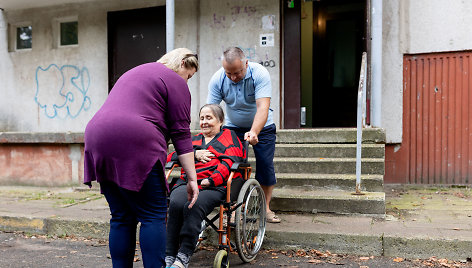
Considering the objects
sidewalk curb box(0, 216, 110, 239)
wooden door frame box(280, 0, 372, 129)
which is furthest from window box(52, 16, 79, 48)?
sidewalk curb box(0, 216, 110, 239)

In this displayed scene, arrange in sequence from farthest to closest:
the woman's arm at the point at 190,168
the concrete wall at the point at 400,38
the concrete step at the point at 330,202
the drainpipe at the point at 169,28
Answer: the concrete wall at the point at 400,38
the drainpipe at the point at 169,28
the concrete step at the point at 330,202
the woman's arm at the point at 190,168

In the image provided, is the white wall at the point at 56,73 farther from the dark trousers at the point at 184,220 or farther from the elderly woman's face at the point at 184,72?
the elderly woman's face at the point at 184,72

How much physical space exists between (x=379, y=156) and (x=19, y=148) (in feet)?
19.0

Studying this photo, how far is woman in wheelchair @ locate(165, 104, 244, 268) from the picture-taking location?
130 inches

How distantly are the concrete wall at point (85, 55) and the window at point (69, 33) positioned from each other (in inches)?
6.7

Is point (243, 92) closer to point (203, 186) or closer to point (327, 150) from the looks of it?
point (203, 186)

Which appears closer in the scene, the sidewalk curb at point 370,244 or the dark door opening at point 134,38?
the sidewalk curb at point 370,244

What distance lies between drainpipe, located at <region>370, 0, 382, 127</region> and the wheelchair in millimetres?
2763

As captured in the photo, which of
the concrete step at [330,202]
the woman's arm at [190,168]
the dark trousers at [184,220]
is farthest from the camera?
the concrete step at [330,202]

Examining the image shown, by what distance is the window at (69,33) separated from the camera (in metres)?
9.03

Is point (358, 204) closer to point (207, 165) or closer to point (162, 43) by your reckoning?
point (207, 165)

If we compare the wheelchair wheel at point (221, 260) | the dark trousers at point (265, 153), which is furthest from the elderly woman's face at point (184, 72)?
the dark trousers at point (265, 153)

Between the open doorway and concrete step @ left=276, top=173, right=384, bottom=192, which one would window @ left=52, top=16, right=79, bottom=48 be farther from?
concrete step @ left=276, top=173, right=384, bottom=192

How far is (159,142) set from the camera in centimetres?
265
